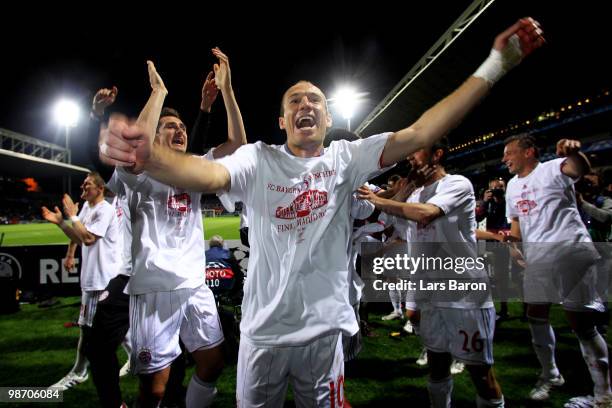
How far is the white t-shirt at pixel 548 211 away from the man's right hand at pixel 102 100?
437 cm

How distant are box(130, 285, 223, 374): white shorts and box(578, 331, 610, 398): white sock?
12.3 feet

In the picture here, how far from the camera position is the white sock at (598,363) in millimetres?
3553

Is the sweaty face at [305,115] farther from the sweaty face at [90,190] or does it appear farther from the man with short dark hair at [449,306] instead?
the sweaty face at [90,190]

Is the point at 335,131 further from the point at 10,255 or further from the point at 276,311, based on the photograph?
the point at 10,255

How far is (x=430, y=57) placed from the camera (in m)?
18.0

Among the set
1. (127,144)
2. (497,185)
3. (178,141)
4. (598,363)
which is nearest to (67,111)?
(178,141)

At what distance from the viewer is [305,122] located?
6.63ft

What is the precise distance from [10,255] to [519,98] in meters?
27.4

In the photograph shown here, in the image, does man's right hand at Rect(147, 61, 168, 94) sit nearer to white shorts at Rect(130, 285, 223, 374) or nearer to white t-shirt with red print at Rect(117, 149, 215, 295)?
white t-shirt with red print at Rect(117, 149, 215, 295)

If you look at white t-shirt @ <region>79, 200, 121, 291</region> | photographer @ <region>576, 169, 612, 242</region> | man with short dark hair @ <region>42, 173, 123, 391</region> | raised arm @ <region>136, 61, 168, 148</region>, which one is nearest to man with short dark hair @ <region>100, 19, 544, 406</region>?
raised arm @ <region>136, 61, 168, 148</region>

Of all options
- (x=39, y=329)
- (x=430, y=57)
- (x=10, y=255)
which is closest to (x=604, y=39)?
(x=430, y=57)

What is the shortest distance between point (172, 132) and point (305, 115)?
1.69 meters

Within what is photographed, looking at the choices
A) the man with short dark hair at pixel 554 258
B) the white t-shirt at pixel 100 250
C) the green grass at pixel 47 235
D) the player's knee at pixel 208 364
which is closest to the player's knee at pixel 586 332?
the man with short dark hair at pixel 554 258

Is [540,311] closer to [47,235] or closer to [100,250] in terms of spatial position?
[100,250]
